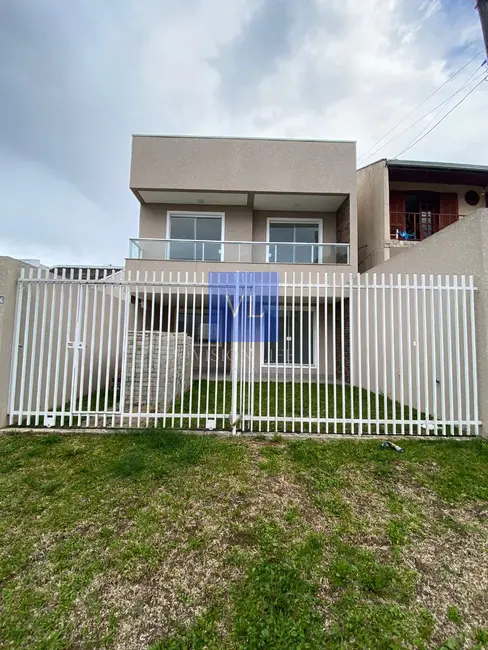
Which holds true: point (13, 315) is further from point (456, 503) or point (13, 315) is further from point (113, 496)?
point (456, 503)

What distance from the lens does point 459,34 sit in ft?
28.5

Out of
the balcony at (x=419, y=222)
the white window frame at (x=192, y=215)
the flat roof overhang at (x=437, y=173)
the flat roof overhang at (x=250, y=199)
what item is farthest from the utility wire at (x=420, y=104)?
the white window frame at (x=192, y=215)

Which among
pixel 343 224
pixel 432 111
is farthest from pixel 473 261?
pixel 432 111

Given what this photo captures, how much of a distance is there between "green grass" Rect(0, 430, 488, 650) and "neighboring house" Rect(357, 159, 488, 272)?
32.8 ft

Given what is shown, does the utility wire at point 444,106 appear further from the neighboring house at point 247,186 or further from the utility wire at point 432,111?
the neighboring house at point 247,186

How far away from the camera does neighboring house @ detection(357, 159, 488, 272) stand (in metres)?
12.1

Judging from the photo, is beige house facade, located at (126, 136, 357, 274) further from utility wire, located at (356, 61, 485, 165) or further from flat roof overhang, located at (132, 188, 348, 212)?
utility wire, located at (356, 61, 485, 165)

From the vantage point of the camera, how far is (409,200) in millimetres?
14102

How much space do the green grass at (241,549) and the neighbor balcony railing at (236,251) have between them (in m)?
8.33

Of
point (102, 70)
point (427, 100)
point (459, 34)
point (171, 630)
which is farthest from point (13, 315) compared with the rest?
point (427, 100)

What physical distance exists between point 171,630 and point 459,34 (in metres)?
13.6

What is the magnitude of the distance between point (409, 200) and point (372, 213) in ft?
9.23

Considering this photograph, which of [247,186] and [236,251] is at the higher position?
[247,186]

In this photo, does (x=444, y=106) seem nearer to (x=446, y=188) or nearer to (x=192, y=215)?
(x=446, y=188)
